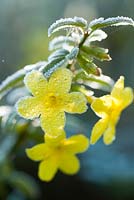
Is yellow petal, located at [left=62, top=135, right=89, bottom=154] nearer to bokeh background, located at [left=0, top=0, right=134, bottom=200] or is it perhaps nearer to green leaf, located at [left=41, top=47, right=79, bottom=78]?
green leaf, located at [left=41, top=47, right=79, bottom=78]

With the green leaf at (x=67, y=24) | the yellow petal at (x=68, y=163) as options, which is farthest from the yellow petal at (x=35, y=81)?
the yellow petal at (x=68, y=163)

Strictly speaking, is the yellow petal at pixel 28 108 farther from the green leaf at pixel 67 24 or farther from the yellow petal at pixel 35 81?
the green leaf at pixel 67 24

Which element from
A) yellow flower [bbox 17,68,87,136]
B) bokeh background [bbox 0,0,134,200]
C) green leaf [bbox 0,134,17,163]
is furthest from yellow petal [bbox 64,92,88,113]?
bokeh background [bbox 0,0,134,200]

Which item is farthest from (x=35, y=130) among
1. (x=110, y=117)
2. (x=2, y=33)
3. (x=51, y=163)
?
(x=2, y=33)

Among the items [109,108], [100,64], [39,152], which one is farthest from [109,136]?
[100,64]

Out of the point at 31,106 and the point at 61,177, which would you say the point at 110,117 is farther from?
the point at 61,177
